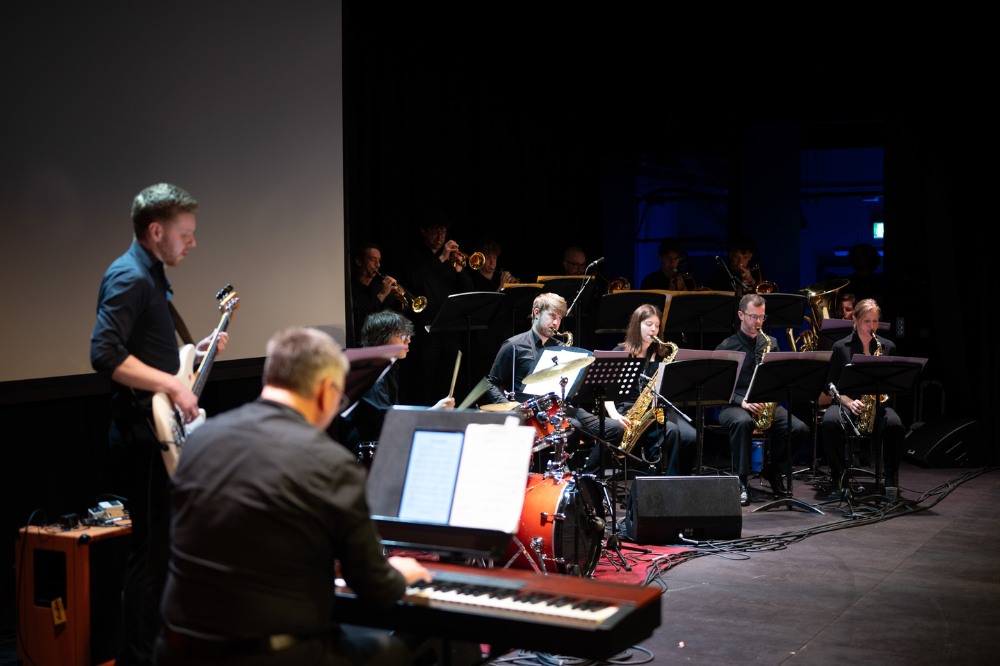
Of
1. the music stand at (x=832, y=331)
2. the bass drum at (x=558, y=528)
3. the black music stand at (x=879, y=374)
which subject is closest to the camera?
the bass drum at (x=558, y=528)

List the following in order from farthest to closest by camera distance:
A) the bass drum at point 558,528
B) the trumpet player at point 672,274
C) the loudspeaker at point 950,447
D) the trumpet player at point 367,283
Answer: the trumpet player at point 672,274 < the loudspeaker at point 950,447 < the trumpet player at point 367,283 < the bass drum at point 558,528

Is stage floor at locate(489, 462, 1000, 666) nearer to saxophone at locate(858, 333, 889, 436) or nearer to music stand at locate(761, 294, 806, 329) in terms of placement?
saxophone at locate(858, 333, 889, 436)

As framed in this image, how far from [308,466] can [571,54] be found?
334 inches

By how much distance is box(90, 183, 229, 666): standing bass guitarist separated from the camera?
137 inches

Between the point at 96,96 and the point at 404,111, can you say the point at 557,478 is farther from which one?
the point at 404,111

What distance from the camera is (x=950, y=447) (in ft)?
29.1

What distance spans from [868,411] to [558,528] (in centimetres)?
368

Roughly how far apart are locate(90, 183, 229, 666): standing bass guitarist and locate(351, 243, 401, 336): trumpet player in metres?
3.83

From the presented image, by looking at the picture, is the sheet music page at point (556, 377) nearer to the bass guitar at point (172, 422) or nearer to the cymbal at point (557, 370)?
the cymbal at point (557, 370)

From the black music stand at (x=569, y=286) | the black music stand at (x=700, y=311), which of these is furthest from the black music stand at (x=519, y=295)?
the black music stand at (x=700, y=311)

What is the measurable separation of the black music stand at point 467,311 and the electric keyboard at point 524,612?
438cm

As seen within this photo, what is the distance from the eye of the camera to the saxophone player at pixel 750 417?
7.31 meters

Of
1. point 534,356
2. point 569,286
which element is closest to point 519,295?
point 569,286

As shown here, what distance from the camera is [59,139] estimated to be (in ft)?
16.0
